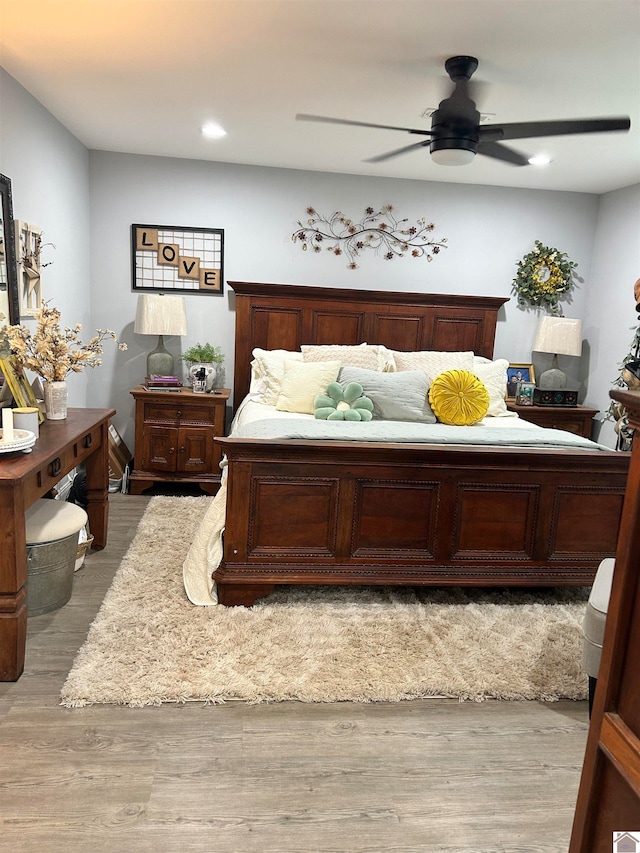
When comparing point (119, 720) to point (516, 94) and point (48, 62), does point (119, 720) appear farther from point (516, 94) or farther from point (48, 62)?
point (516, 94)

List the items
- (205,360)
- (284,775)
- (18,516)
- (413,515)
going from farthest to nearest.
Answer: (205,360) → (413,515) → (18,516) → (284,775)

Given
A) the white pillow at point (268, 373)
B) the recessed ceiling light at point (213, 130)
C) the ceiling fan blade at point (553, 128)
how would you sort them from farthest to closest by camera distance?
the white pillow at point (268, 373) → the recessed ceiling light at point (213, 130) → the ceiling fan blade at point (553, 128)

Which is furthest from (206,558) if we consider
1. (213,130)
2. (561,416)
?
(561,416)

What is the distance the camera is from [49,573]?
2.74m

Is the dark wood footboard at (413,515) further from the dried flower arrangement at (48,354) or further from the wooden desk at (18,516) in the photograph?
the dried flower arrangement at (48,354)

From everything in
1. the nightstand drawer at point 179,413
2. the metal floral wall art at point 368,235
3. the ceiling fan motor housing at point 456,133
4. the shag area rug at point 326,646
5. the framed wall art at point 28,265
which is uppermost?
the ceiling fan motor housing at point 456,133

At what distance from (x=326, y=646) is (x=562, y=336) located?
11.2 feet

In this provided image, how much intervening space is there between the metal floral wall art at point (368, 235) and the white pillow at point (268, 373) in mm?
957

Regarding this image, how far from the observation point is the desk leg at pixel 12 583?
7.13 ft

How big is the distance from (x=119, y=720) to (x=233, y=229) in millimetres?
3714

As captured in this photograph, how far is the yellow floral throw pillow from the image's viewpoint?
393 cm

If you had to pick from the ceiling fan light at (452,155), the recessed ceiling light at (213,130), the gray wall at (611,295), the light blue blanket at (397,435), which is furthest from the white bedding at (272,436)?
the recessed ceiling light at (213,130)

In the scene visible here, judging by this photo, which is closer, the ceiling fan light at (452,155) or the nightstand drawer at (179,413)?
the ceiling fan light at (452,155)

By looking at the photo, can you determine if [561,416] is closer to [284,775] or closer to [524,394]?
[524,394]
